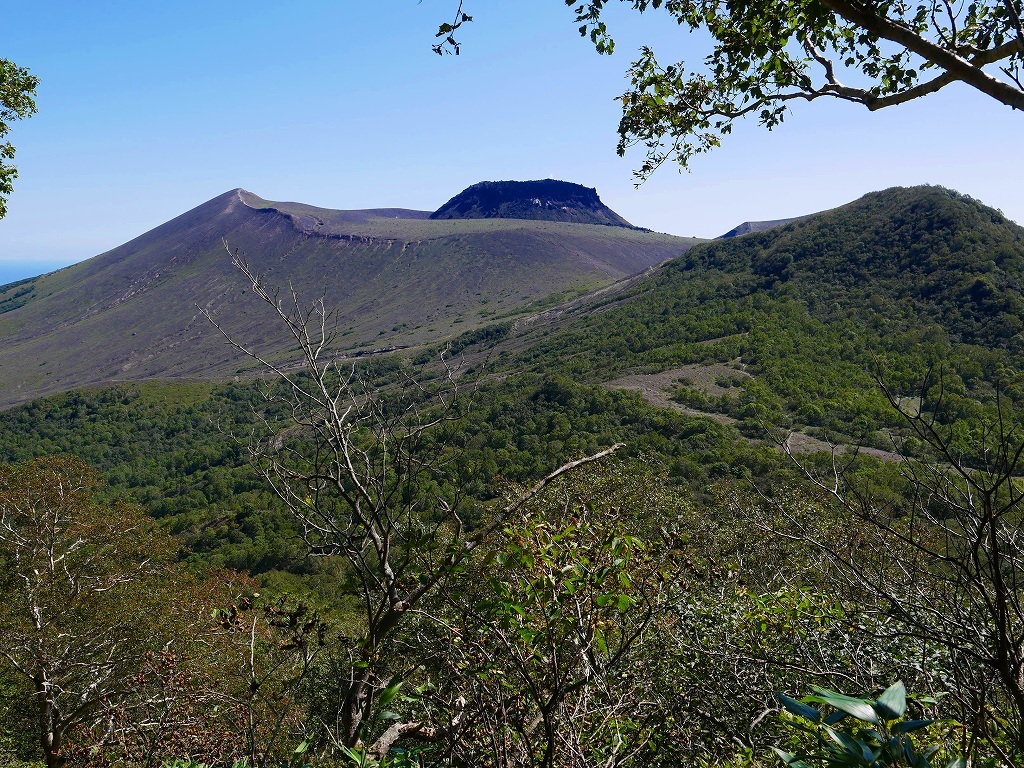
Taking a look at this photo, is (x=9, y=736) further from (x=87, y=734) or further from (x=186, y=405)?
(x=186, y=405)

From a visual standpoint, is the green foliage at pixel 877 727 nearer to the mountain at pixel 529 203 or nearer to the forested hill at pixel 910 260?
the forested hill at pixel 910 260

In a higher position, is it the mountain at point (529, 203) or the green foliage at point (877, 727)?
the mountain at point (529, 203)

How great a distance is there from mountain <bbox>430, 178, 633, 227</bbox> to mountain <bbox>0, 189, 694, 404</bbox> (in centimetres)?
2587

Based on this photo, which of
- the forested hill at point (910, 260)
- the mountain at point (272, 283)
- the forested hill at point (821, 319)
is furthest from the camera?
the mountain at point (272, 283)

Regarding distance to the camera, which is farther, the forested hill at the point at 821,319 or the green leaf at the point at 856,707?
the forested hill at the point at 821,319

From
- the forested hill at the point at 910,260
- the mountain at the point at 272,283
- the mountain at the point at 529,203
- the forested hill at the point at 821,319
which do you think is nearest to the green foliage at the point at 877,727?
the forested hill at the point at 821,319

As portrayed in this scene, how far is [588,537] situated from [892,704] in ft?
5.92

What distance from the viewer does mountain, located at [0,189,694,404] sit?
85.9 m

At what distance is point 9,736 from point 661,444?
28148 millimetres

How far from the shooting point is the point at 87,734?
8.23m

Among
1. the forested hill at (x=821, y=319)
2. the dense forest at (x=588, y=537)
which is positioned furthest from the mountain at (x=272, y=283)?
the forested hill at (x=821, y=319)

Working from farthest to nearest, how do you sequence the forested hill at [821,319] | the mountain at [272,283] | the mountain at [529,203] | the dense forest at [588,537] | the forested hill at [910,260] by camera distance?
the mountain at [529,203] → the mountain at [272,283] → the forested hill at [910,260] → the forested hill at [821,319] → the dense forest at [588,537]

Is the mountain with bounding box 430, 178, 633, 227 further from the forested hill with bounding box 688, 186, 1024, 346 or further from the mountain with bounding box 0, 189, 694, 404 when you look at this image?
the forested hill with bounding box 688, 186, 1024, 346

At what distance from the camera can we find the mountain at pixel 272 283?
85.9 meters
